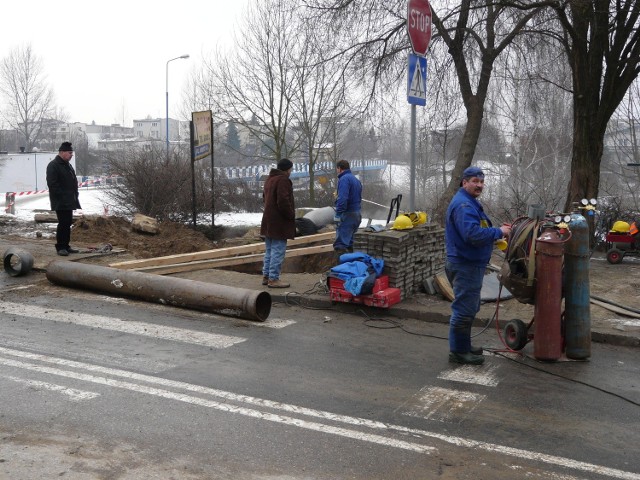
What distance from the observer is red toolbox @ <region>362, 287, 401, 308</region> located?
26.0 ft

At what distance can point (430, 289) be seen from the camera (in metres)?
8.74

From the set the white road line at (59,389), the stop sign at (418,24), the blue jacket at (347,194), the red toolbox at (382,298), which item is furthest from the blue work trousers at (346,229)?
the white road line at (59,389)

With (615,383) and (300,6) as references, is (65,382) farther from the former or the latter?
(300,6)

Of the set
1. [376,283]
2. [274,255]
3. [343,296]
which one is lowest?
[343,296]

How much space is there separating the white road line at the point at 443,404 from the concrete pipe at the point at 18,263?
23.3 feet

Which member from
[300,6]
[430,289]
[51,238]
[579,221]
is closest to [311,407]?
[579,221]

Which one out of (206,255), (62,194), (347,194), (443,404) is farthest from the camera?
(62,194)

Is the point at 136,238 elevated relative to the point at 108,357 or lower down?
elevated

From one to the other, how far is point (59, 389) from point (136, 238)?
8.99m

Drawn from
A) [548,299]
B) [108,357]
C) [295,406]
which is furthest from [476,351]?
[108,357]

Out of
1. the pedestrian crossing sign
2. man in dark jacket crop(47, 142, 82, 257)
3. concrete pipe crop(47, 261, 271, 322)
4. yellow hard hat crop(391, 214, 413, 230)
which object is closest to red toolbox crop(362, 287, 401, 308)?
yellow hard hat crop(391, 214, 413, 230)

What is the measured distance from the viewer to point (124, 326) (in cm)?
734

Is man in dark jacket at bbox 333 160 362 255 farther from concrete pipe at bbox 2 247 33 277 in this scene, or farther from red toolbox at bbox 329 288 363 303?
concrete pipe at bbox 2 247 33 277

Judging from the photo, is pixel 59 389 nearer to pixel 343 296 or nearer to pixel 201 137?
pixel 343 296
